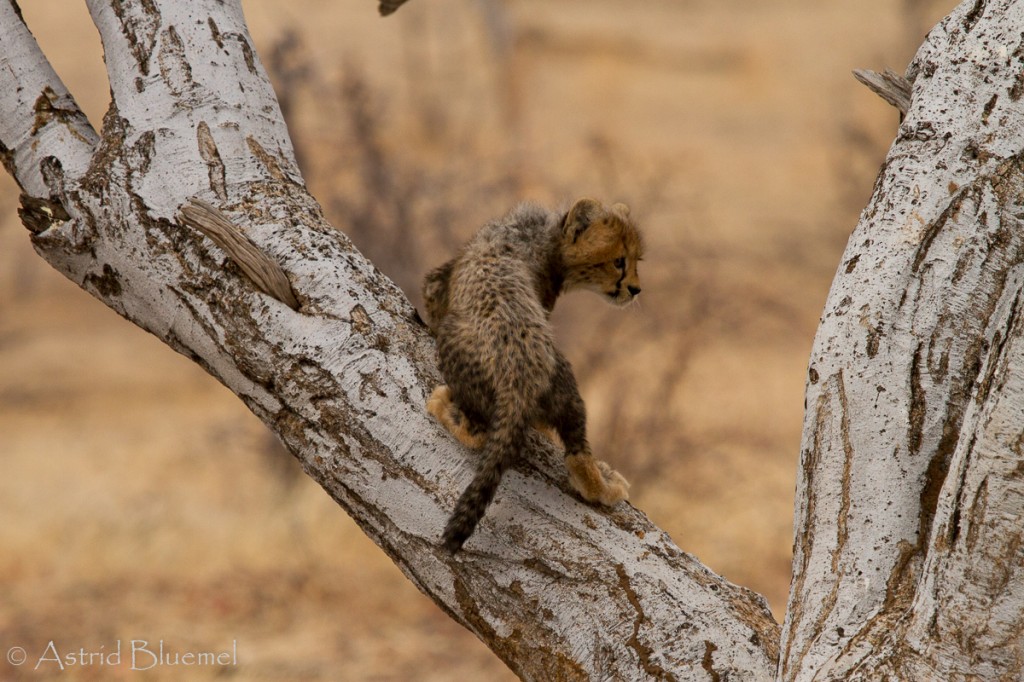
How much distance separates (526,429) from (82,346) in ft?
38.8

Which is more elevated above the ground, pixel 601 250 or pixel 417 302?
pixel 417 302

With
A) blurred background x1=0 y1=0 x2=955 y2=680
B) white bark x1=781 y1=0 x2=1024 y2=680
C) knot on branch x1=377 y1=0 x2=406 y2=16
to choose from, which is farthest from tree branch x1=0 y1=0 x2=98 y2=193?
white bark x1=781 y1=0 x2=1024 y2=680

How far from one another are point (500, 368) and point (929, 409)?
117cm

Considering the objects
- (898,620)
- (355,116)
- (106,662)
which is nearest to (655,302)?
(355,116)

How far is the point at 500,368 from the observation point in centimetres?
314

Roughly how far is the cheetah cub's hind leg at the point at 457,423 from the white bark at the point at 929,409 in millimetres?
849

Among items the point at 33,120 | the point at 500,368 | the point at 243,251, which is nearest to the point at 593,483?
the point at 500,368

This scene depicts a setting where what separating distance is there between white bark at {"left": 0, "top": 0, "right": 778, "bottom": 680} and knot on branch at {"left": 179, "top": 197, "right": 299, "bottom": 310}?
1.6 inches

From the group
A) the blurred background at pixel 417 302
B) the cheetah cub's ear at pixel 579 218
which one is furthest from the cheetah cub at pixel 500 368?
the blurred background at pixel 417 302

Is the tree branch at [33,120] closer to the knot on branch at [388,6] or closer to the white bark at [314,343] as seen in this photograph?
the white bark at [314,343]

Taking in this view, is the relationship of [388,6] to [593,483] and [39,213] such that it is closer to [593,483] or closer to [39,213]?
[39,213]

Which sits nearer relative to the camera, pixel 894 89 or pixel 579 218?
pixel 894 89

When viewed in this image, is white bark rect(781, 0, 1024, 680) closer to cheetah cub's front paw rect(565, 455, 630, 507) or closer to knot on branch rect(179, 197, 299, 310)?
cheetah cub's front paw rect(565, 455, 630, 507)

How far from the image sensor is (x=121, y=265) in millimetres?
3160
